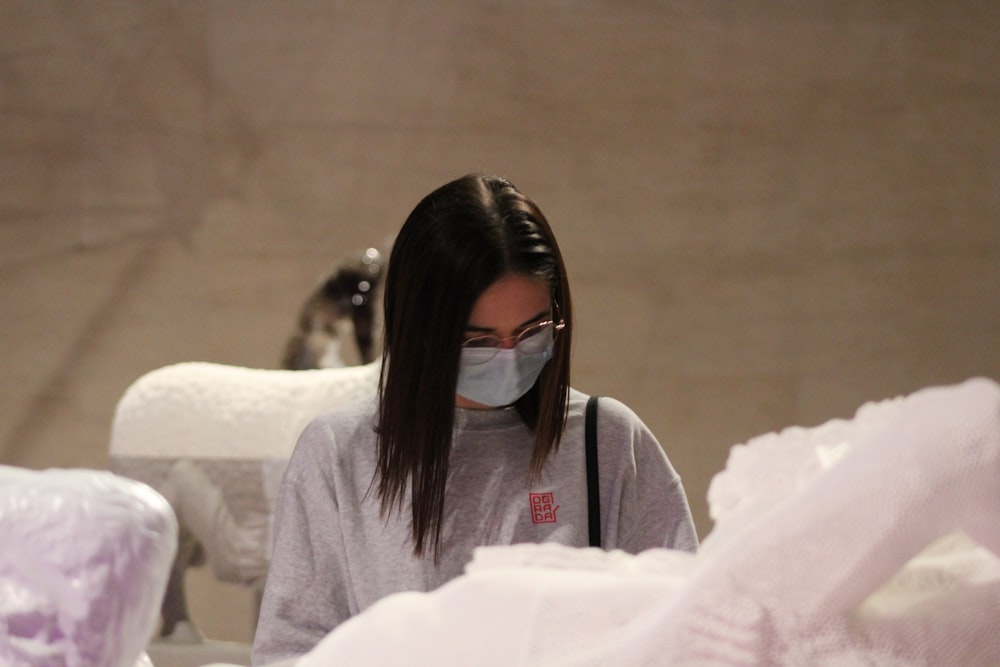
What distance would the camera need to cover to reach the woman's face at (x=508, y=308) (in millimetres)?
1352

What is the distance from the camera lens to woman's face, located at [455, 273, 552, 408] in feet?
4.43

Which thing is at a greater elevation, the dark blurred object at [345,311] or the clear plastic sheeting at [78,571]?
the clear plastic sheeting at [78,571]

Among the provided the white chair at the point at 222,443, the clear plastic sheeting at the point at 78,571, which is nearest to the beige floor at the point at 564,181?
the white chair at the point at 222,443

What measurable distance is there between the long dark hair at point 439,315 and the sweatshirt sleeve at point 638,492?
0.09m

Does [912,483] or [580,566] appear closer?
[912,483]

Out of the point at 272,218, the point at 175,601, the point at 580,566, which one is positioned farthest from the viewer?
the point at 272,218

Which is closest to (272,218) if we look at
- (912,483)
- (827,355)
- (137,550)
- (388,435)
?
(827,355)

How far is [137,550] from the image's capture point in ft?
2.58

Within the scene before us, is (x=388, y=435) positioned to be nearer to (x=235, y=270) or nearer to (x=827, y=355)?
(x=235, y=270)

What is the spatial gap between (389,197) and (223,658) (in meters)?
1.56

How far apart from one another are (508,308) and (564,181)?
8.11 feet

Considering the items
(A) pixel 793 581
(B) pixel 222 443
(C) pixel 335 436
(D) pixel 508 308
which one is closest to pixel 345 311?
(B) pixel 222 443

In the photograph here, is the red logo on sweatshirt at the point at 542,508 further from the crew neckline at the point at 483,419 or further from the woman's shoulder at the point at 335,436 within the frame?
the woman's shoulder at the point at 335,436

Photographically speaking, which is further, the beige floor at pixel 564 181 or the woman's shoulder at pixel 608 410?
the beige floor at pixel 564 181
